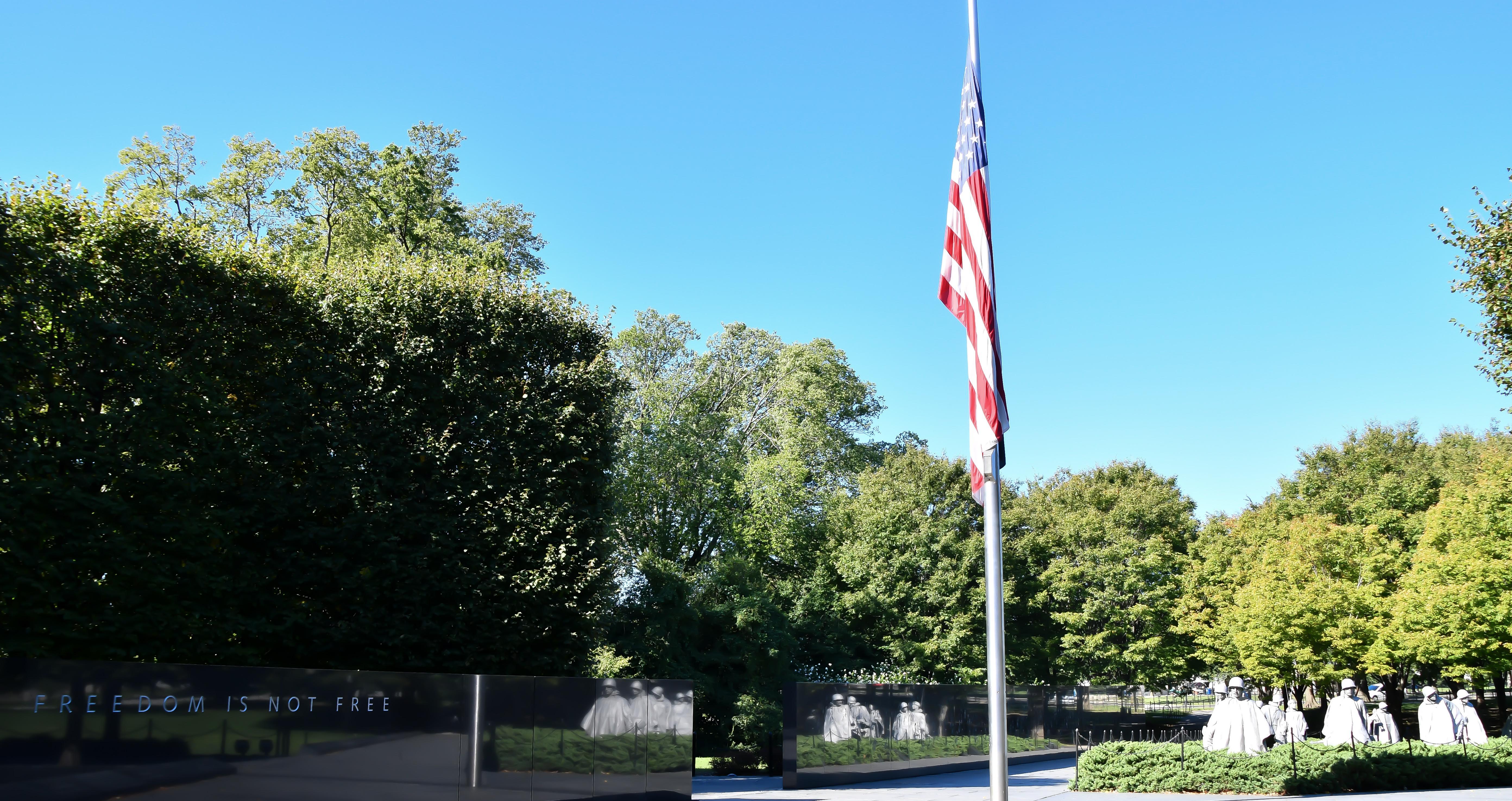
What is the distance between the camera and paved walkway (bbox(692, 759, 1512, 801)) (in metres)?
19.6

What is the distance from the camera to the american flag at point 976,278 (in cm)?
827

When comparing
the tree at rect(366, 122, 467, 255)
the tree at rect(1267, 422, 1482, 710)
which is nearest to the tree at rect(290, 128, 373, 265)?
the tree at rect(366, 122, 467, 255)

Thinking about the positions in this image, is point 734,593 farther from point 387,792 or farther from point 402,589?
point 387,792

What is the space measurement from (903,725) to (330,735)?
16.1 m

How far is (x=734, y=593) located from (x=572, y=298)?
14358 mm

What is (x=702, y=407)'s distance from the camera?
46.2m

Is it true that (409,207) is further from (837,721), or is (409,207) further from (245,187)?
(837,721)

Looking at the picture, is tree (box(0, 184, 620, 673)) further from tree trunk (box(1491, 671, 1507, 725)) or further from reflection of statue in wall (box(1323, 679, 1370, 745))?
tree trunk (box(1491, 671, 1507, 725))

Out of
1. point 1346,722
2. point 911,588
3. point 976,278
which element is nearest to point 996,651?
point 976,278

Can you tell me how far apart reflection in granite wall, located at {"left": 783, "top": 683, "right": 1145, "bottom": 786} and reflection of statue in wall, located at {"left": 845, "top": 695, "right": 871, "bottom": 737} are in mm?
21

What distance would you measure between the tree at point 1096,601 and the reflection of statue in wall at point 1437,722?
1854cm

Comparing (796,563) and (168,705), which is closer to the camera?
(168,705)

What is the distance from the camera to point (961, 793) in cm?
2220

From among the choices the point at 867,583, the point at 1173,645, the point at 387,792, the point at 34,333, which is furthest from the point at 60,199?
the point at 1173,645
